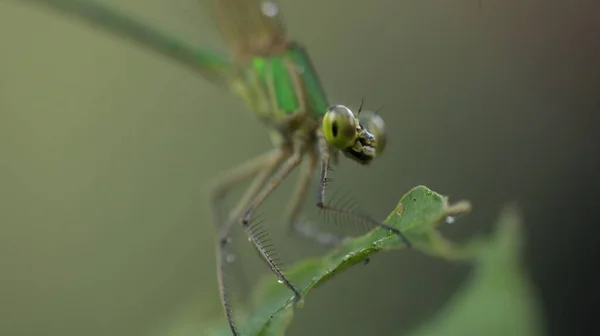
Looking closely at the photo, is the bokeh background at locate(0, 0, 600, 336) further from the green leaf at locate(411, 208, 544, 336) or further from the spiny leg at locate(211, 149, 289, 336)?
the green leaf at locate(411, 208, 544, 336)

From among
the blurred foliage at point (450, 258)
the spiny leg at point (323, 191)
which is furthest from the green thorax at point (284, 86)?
the blurred foliage at point (450, 258)

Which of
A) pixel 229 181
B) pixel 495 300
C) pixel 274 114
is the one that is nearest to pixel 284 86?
pixel 274 114

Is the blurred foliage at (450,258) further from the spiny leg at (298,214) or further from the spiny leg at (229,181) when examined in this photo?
the spiny leg at (229,181)

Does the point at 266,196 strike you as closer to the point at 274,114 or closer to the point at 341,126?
the point at 274,114

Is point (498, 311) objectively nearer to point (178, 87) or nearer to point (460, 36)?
point (460, 36)

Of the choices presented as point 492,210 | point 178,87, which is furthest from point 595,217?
point 178,87

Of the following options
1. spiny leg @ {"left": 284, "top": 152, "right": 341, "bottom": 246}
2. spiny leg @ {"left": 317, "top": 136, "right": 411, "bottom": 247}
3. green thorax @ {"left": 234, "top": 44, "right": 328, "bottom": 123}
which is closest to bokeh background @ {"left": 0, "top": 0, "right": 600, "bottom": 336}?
spiny leg @ {"left": 284, "top": 152, "right": 341, "bottom": 246}
